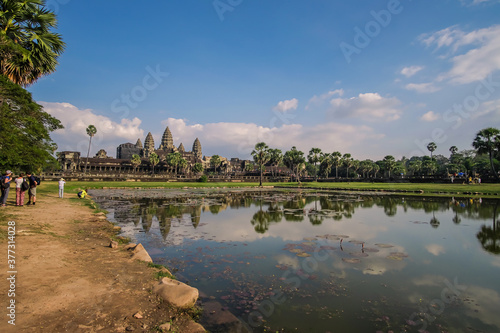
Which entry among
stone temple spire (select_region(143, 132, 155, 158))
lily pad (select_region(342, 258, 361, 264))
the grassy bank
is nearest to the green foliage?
the grassy bank

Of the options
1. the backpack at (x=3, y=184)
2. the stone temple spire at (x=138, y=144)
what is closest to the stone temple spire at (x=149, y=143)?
the stone temple spire at (x=138, y=144)

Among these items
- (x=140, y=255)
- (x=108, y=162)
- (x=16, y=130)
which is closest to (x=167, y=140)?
(x=108, y=162)

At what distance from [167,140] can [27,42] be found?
14464 cm

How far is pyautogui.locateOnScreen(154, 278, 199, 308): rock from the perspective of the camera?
5.03 metres

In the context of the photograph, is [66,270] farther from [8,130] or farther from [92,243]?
[8,130]

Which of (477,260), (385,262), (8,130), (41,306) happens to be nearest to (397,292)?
(385,262)

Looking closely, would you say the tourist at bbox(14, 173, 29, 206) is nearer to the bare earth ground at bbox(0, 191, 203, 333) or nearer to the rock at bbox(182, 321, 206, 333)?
the bare earth ground at bbox(0, 191, 203, 333)

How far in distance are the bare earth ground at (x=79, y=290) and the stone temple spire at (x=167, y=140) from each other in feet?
490

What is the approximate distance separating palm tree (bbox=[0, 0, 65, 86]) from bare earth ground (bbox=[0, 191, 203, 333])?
33.4ft

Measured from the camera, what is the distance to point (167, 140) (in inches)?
6024

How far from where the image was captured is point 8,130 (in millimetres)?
13070

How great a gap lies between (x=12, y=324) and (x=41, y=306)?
554 millimetres

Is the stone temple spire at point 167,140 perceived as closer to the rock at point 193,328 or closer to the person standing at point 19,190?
the person standing at point 19,190

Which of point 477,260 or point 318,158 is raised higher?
point 318,158
